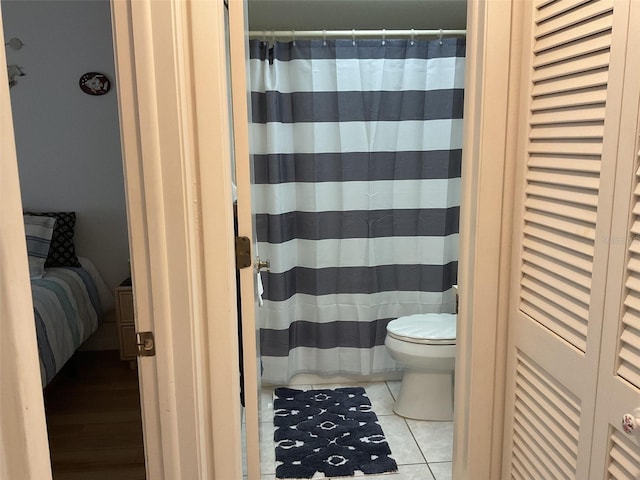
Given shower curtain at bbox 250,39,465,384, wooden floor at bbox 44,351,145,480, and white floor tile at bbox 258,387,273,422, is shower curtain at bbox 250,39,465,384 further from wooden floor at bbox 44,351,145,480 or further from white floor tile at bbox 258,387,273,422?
wooden floor at bbox 44,351,145,480

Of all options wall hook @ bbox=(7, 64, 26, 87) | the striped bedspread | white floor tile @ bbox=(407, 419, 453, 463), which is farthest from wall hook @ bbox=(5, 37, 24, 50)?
white floor tile @ bbox=(407, 419, 453, 463)

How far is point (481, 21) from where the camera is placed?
1463 millimetres

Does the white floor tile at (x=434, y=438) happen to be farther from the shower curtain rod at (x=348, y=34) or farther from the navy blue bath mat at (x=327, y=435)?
the shower curtain rod at (x=348, y=34)

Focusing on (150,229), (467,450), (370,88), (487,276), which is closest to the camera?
(150,229)

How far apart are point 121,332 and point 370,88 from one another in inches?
79.3

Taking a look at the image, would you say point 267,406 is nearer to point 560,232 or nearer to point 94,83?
point 560,232

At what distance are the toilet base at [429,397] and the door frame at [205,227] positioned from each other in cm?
114

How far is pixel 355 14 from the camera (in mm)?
3107

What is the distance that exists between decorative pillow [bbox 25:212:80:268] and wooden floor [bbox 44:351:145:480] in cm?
62

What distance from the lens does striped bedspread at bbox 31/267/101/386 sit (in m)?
2.95

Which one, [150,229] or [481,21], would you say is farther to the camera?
[481,21]

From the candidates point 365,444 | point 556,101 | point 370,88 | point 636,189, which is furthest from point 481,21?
point 365,444

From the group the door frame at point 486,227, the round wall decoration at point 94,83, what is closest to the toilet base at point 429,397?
the door frame at point 486,227

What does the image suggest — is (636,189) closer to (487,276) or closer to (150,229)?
(487,276)
